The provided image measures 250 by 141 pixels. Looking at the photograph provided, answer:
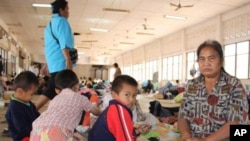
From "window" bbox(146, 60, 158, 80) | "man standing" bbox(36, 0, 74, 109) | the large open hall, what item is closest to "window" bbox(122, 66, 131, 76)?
the large open hall

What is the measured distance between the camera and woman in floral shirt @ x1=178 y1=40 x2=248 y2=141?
1.61 m

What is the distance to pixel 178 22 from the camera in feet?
37.1

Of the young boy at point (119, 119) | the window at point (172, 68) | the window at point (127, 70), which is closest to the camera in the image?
the young boy at point (119, 119)

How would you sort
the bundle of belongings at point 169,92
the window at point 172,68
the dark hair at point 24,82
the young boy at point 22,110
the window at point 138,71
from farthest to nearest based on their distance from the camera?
the window at point 138,71 → the window at point 172,68 → the bundle of belongings at point 169,92 → the dark hair at point 24,82 → the young boy at point 22,110

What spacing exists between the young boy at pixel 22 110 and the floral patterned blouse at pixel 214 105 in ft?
3.96

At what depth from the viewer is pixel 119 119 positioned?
1495 millimetres

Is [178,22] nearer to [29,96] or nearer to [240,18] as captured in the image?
[240,18]

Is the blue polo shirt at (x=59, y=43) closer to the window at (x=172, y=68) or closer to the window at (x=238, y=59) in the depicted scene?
the window at (x=238, y=59)

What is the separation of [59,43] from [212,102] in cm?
176

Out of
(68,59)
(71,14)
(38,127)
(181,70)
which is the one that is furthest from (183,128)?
(181,70)

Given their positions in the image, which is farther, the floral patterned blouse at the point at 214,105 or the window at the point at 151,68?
the window at the point at 151,68

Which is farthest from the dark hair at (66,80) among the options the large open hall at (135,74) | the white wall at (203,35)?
the white wall at (203,35)

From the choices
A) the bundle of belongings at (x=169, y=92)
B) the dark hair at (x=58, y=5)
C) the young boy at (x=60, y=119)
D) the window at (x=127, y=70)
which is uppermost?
the dark hair at (x=58, y=5)

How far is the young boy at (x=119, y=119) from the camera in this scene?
1.48m
